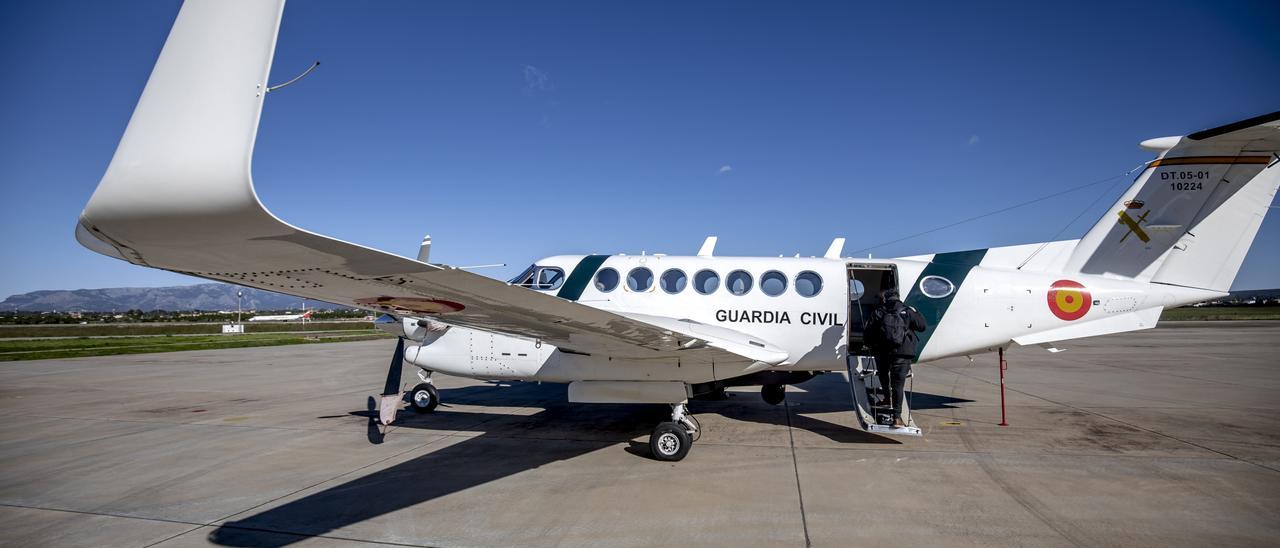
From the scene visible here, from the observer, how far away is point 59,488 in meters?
6.02

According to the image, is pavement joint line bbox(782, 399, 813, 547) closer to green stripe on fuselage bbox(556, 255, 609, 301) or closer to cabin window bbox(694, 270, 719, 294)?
cabin window bbox(694, 270, 719, 294)

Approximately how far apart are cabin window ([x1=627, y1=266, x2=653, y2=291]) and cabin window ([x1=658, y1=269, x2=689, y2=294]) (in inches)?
7.5

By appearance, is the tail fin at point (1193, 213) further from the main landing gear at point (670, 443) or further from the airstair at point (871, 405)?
the main landing gear at point (670, 443)

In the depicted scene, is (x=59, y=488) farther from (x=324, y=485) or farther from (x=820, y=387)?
(x=820, y=387)

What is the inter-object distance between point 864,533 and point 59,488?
27.8 feet

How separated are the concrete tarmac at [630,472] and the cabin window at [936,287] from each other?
7.10 feet

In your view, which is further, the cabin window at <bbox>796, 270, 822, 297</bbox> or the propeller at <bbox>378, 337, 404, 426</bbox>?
the cabin window at <bbox>796, 270, 822, 297</bbox>

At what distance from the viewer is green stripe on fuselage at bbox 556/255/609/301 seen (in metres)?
9.12

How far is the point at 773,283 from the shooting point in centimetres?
857

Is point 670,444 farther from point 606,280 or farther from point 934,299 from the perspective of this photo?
point 934,299

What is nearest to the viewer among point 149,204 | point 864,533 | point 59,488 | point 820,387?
point 149,204

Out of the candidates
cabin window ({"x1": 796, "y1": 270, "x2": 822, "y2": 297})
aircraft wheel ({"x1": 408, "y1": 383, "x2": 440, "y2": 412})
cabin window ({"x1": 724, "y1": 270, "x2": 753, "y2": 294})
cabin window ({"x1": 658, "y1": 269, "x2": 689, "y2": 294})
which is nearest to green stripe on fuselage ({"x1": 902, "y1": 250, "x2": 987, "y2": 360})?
cabin window ({"x1": 796, "y1": 270, "x2": 822, "y2": 297})

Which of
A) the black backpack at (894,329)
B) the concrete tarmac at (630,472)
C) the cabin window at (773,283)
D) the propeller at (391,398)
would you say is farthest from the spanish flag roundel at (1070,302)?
the propeller at (391,398)

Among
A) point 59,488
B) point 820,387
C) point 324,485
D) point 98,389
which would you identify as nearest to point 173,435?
point 59,488
